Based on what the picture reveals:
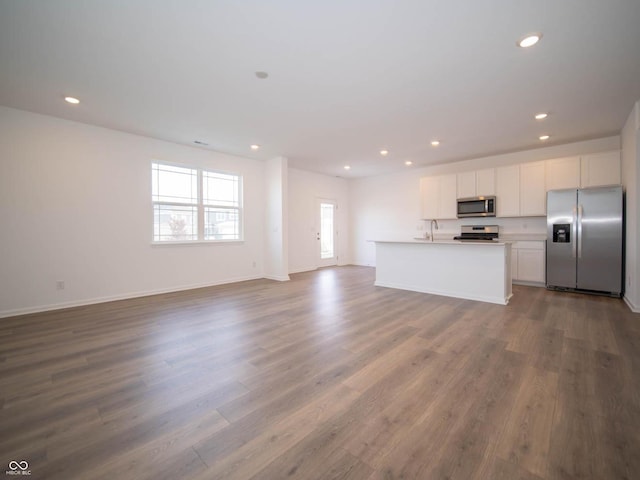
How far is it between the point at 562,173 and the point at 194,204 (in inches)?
290

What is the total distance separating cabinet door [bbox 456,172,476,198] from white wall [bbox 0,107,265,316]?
5948mm

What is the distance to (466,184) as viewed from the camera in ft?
21.1

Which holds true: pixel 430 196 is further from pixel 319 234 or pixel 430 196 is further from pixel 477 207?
pixel 319 234

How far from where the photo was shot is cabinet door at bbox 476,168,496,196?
6055mm

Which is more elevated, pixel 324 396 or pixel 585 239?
pixel 585 239

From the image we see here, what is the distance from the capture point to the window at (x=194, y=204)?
5348 millimetres

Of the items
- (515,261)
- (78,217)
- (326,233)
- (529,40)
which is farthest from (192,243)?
(515,261)

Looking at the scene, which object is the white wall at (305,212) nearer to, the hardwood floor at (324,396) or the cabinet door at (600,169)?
the hardwood floor at (324,396)

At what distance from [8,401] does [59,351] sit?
89 centimetres

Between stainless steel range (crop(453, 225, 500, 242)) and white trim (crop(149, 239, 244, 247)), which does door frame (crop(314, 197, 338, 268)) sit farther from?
stainless steel range (crop(453, 225, 500, 242))

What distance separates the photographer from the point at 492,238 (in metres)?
6.17

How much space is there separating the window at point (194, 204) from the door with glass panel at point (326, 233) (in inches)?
106

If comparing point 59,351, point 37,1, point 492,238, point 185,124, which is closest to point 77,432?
point 59,351

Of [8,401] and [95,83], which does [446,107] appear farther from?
[8,401]
